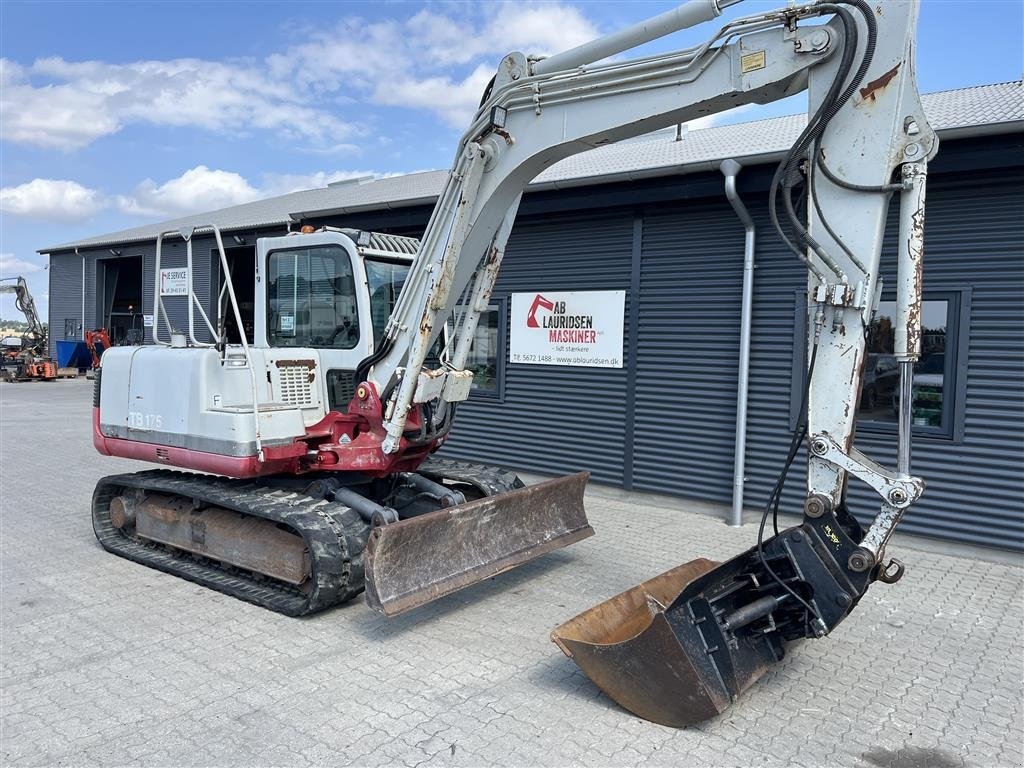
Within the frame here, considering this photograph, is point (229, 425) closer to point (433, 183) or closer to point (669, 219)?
point (669, 219)

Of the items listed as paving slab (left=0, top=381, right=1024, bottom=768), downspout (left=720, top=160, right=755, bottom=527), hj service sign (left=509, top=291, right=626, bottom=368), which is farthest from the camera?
hj service sign (left=509, top=291, right=626, bottom=368)

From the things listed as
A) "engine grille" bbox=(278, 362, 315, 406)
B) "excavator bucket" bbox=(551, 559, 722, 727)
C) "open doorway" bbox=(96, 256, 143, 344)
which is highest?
"open doorway" bbox=(96, 256, 143, 344)

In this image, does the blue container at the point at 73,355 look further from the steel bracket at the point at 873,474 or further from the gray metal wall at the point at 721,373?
the steel bracket at the point at 873,474

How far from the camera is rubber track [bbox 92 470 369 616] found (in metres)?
4.93

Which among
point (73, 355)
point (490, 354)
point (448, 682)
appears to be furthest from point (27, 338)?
point (448, 682)

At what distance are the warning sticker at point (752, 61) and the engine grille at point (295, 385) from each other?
3.69 metres

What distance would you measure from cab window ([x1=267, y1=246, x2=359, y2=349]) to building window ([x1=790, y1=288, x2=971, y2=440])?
422cm

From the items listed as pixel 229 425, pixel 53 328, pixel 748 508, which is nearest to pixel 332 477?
pixel 229 425

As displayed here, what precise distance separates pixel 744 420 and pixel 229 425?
16.8 ft

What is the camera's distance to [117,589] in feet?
18.4

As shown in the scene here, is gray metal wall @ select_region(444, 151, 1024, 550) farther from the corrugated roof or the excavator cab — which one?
the excavator cab

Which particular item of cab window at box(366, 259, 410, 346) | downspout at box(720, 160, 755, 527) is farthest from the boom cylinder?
downspout at box(720, 160, 755, 527)

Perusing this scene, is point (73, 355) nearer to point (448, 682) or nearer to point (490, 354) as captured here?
point (490, 354)

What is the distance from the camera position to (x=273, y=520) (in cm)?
526
